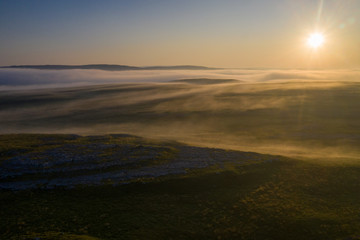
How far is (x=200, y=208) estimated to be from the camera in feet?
96.2

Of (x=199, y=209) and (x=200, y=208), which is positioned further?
(x=200, y=208)

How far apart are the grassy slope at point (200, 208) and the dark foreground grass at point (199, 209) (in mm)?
86

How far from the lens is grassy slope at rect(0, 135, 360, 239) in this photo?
25109 millimetres

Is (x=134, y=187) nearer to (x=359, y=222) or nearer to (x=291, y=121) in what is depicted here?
(x=359, y=222)

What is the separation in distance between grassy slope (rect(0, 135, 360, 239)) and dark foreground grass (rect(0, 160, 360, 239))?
9 cm

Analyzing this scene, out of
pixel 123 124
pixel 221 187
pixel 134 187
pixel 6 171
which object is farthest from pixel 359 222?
pixel 123 124

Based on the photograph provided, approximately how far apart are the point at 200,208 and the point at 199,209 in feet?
0.82

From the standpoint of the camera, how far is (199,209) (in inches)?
1145

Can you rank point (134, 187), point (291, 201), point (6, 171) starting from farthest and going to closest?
point (6, 171), point (134, 187), point (291, 201)

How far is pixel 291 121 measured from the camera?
8312cm

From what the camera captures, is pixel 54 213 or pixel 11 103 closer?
pixel 54 213

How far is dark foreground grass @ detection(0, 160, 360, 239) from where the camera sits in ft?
82.3

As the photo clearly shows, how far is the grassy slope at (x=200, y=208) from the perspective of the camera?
25109 mm

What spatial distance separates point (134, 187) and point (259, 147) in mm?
30794
